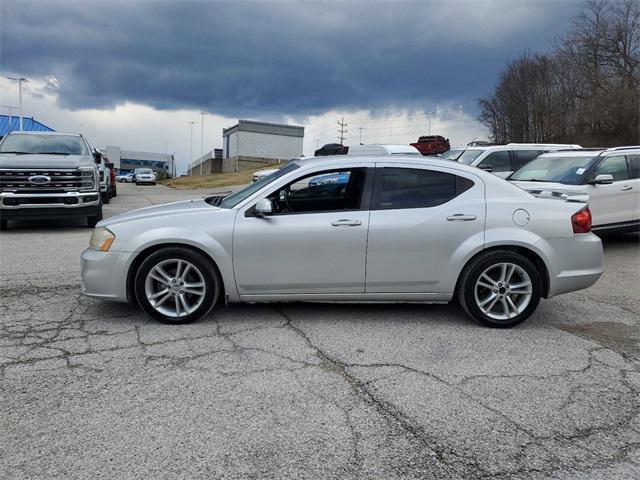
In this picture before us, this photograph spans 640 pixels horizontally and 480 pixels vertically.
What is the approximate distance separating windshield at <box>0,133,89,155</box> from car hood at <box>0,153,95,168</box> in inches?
18.4

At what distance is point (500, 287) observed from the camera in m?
4.75

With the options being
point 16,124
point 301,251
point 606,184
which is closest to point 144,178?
point 16,124

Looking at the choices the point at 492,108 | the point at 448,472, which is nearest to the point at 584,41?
the point at 492,108

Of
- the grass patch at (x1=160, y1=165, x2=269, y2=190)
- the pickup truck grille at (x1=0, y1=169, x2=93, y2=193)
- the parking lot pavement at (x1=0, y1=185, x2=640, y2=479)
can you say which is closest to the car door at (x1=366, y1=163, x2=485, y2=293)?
the parking lot pavement at (x1=0, y1=185, x2=640, y2=479)

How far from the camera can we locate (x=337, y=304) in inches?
213

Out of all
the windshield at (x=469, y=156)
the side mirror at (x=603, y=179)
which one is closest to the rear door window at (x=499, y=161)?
the windshield at (x=469, y=156)

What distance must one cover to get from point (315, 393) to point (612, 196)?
25.0 feet

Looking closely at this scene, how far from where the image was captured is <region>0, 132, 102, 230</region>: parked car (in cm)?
1022

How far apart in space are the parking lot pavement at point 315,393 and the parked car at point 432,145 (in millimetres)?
33737

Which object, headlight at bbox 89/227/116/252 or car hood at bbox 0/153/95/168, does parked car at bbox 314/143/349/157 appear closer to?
car hood at bbox 0/153/95/168

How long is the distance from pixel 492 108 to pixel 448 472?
57444mm

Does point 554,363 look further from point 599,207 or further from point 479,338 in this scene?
point 599,207

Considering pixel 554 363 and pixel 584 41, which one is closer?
pixel 554 363

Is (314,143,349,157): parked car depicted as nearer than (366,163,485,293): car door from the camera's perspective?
No
